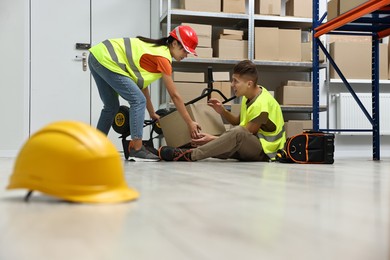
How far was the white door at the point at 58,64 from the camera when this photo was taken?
637cm

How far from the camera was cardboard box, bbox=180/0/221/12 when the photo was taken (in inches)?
229

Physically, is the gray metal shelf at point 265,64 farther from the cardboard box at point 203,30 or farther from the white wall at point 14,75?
the white wall at point 14,75

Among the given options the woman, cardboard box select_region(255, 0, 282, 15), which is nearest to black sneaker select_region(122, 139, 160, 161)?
the woman

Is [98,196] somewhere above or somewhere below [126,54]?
below

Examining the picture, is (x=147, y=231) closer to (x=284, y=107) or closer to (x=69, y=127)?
(x=69, y=127)

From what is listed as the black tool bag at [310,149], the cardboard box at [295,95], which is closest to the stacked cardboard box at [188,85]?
the cardboard box at [295,95]

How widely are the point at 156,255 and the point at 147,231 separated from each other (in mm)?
204

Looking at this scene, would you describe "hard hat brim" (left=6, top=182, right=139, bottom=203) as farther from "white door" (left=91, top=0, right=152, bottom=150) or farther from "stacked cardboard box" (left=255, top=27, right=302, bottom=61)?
"white door" (left=91, top=0, right=152, bottom=150)

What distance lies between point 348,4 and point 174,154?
189 centimetres

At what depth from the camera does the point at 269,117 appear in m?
4.18

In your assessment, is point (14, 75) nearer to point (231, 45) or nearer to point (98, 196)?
point (231, 45)

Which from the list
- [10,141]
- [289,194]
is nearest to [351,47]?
[10,141]

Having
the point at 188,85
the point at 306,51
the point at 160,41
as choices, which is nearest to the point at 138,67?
the point at 160,41

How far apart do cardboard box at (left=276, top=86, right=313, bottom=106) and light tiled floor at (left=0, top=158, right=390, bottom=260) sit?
4.24 meters
